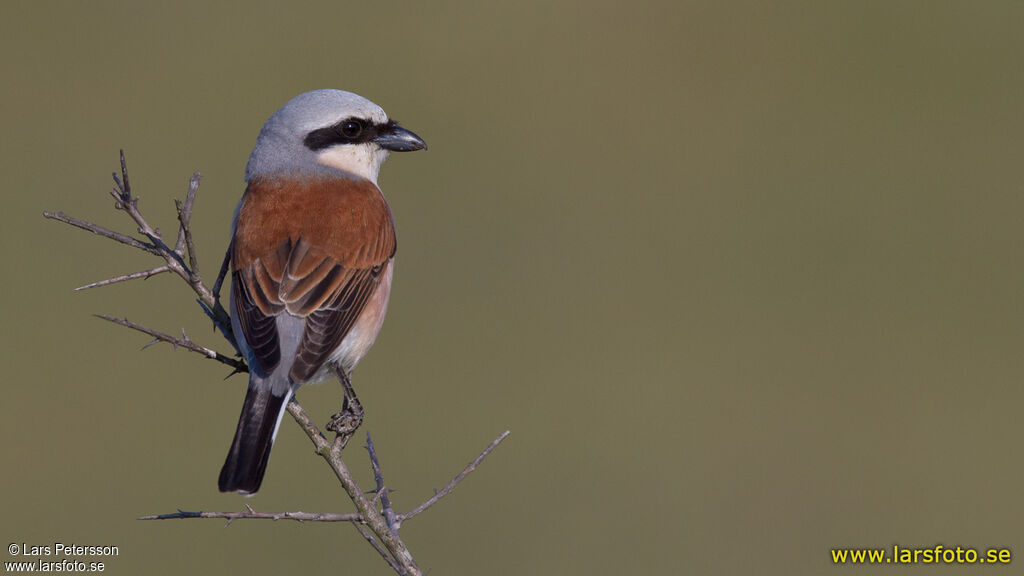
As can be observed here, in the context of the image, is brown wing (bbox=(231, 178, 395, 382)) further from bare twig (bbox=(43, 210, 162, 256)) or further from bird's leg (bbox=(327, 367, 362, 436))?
bare twig (bbox=(43, 210, 162, 256))

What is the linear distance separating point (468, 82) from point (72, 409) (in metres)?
6.67

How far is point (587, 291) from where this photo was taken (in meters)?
10.4

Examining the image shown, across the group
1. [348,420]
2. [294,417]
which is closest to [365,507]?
[294,417]

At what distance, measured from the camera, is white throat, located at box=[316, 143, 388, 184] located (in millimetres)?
4488

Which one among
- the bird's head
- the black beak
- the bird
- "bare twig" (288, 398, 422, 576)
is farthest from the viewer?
the black beak

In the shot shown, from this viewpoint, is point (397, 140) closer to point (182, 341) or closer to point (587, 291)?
point (182, 341)

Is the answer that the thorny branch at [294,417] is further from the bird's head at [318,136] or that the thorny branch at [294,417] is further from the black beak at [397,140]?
the black beak at [397,140]

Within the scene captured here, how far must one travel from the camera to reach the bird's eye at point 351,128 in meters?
4.50

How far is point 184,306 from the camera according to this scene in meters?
9.31

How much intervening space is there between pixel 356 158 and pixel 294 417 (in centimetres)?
141

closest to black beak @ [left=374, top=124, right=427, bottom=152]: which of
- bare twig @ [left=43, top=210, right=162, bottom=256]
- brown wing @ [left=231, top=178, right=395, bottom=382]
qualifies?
brown wing @ [left=231, top=178, right=395, bottom=382]

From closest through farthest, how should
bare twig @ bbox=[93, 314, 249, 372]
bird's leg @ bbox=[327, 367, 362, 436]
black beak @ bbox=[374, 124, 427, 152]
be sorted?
bare twig @ bbox=[93, 314, 249, 372], bird's leg @ bbox=[327, 367, 362, 436], black beak @ bbox=[374, 124, 427, 152]

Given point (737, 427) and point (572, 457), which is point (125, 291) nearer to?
point (572, 457)

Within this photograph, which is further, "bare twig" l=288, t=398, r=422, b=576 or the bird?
the bird
